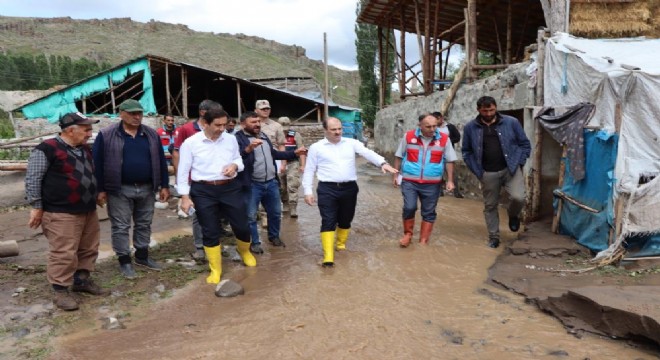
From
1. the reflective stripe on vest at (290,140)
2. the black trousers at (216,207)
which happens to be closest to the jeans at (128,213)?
the black trousers at (216,207)

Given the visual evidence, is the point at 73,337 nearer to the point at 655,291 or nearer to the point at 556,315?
the point at 556,315

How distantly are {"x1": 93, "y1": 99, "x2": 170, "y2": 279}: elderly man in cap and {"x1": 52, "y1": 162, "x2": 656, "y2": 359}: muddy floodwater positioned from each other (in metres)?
0.86

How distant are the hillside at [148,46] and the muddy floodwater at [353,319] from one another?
48.4m

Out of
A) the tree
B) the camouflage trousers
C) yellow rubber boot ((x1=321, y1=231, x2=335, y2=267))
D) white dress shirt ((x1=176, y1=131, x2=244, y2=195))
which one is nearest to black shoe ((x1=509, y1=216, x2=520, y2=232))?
yellow rubber boot ((x1=321, y1=231, x2=335, y2=267))

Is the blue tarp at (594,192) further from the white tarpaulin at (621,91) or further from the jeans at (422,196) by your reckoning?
the jeans at (422,196)

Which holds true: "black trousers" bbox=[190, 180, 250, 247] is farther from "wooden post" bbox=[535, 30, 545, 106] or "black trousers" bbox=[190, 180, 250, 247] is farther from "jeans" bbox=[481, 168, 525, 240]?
"wooden post" bbox=[535, 30, 545, 106]

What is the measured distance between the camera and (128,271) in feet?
15.4

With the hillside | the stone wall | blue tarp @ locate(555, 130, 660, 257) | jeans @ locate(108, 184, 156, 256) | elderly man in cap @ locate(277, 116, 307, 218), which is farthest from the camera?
the hillside

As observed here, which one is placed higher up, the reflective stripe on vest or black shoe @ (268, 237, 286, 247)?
the reflective stripe on vest

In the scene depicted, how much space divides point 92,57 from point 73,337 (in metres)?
68.3

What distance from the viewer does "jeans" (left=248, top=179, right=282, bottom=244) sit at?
5.63 m

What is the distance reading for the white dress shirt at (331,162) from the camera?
5.09m

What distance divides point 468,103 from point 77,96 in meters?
15.6

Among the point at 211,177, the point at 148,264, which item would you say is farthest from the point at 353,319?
the point at 148,264
